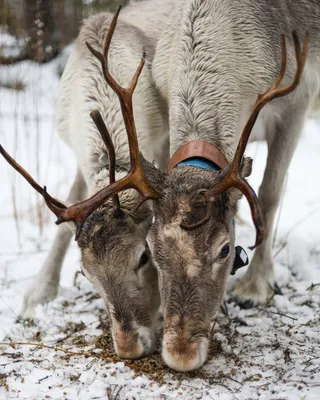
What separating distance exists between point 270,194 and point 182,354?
2420 millimetres

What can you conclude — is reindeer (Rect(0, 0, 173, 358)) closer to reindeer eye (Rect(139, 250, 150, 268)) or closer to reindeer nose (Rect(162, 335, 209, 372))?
reindeer eye (Rect(139, 250, 150, 268))

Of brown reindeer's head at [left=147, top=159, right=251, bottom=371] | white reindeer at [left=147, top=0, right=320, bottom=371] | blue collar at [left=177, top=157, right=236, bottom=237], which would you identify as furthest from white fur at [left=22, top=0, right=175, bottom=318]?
brown reindeer's head at [left=147, top=159, right=251, bottom=371]

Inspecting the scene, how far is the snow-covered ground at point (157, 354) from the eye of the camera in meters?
3.61

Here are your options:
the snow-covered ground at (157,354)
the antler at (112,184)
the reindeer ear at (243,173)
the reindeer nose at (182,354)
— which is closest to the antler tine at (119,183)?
the antler at (112,184)

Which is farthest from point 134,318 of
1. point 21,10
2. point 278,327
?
point 21,10

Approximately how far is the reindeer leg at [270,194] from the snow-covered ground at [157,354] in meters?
0.18

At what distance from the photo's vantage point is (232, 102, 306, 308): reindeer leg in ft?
17.3

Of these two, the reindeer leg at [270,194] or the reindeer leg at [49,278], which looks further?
the reindeer leg at [49,278]

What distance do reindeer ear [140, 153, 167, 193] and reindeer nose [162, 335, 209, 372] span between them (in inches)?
37.1

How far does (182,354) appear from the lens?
338 cm

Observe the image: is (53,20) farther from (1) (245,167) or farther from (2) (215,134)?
(1) (245,167)

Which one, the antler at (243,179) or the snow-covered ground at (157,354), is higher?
the antler at (243,179)

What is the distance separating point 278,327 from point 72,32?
11675 mm

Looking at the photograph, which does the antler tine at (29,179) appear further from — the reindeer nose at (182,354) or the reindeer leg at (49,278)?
the reindeer leg at (49,278)
